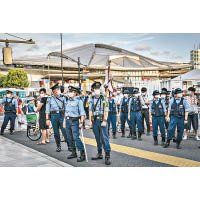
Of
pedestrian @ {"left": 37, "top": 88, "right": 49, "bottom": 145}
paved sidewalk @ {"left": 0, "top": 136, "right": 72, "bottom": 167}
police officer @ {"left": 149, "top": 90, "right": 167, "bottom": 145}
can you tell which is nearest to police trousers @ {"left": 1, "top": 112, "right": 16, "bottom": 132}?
pedestrian @ {"left": 37, "top": 88, "right": 49, "bottom": 145}

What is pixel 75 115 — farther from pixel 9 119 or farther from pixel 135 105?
pixel 9 119

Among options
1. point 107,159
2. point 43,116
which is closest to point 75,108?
point 107,159

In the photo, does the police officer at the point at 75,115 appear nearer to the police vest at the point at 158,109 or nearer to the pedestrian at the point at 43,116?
the pedestrian at the point at 43,116

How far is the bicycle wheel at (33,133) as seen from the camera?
20.5 ft

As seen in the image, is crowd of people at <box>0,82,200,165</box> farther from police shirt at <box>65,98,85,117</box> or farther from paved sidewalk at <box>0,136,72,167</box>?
paved sidewalk at <box>0,136,72,167</box>

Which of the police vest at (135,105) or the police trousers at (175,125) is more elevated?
the police vest at (135,105)

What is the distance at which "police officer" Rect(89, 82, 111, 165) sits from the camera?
4.78 metres

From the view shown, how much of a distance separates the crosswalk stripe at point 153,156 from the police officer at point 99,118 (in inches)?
9.2

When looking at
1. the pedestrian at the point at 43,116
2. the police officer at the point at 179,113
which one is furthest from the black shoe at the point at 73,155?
the police officer at the point at 179,113

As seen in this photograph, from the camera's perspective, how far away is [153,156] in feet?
16.1

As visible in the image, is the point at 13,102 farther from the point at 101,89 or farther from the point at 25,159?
the point at 101,89

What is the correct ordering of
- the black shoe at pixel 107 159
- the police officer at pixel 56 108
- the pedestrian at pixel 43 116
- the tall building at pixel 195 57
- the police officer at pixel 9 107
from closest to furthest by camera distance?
the black shoe at pixel 107 159, the tall building at pixel 195 57, the police officer at pixel 56 108, the pedestrian at pixel 43 116, the police officer at pixel 9 107

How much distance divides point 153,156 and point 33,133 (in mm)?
3317

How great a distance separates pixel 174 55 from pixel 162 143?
2273 millimetres
